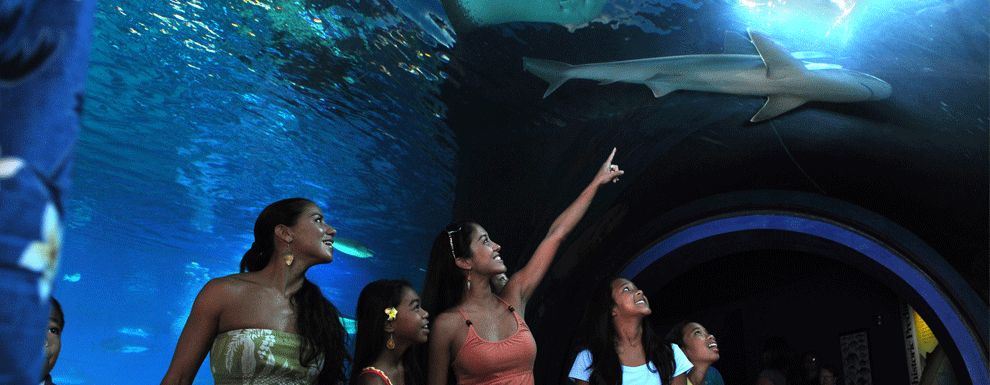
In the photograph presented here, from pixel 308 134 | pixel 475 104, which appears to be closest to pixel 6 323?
pixel 475 104

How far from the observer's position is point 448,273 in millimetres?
4059

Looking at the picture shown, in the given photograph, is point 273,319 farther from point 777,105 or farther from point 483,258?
point 777,105

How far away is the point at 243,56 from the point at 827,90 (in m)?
6.47

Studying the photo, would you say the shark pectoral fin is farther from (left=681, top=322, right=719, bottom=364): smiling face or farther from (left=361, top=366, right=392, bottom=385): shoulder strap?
(left=361, top=366, right=392, bottom=385): shoulder strap

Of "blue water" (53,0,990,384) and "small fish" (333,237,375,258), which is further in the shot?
"small fish" (333,237,375,258)

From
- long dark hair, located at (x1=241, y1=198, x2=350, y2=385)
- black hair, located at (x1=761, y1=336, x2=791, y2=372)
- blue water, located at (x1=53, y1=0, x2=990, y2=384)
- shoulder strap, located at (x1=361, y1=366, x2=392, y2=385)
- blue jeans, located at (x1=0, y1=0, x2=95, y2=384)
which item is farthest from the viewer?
black hair, located at (x1=761, y1=336, x2=791, y2=372)

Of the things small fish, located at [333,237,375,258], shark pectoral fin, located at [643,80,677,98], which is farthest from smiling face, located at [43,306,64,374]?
small fish, located at [333,237,375,258]

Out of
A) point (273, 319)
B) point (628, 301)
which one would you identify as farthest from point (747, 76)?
point (273, 319)

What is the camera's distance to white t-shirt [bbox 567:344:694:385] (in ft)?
15.5

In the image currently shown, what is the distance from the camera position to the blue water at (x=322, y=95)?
5992 millimetres

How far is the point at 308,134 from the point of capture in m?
11.4

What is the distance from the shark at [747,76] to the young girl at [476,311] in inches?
117

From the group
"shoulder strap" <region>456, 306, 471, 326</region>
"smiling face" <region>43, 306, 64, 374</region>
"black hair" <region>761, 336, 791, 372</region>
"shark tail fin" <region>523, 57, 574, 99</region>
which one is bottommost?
"smiling face" <region>43, 306, 64, 374</region>

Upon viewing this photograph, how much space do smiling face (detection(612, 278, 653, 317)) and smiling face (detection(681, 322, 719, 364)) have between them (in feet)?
1.83
